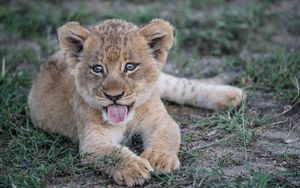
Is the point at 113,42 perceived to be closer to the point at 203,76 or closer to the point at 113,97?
the point at 113,97

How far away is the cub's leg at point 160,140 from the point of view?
150 inches

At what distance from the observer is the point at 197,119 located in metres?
5.00

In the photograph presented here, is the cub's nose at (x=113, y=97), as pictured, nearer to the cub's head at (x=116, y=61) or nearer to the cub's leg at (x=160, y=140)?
the cub's head at (x=116, y=61)

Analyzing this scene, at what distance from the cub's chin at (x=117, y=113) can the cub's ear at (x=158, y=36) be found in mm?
474

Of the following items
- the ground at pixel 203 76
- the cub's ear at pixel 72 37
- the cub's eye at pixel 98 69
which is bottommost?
the ground at pixel 203 76

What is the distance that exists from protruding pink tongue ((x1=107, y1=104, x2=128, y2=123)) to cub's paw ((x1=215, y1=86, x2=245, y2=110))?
1.21 m

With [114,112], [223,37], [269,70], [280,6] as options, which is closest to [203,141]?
[114,112]

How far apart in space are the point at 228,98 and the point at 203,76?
831 mm

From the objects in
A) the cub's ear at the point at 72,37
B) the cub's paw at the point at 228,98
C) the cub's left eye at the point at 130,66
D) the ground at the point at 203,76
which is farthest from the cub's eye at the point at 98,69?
the cub's paw at the point at 228,98

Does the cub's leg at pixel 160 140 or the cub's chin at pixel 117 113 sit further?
the cub's chin at pixel 117 113

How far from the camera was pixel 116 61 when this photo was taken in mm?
4051

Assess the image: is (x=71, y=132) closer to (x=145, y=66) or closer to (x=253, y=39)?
(x=145, y=66)

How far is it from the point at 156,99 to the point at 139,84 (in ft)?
1.32

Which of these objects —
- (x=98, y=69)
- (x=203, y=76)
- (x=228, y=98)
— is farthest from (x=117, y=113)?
(x=203, y=76)
